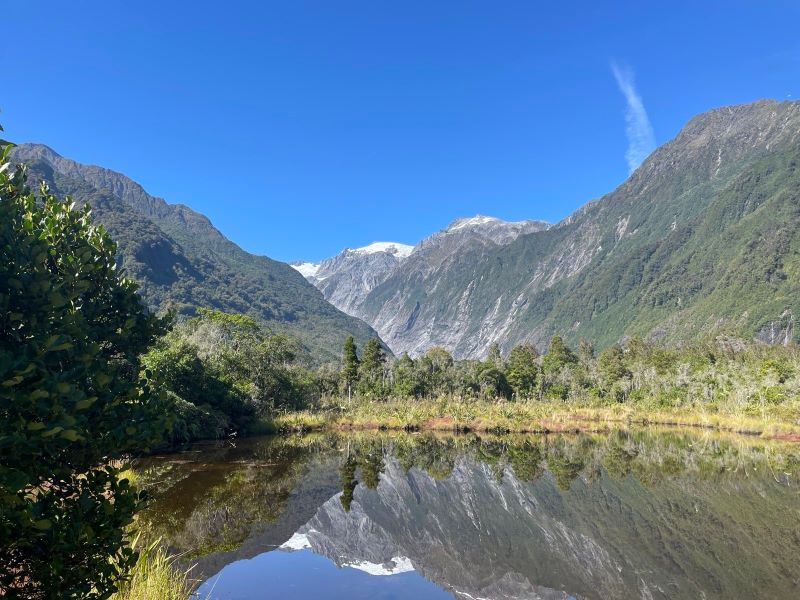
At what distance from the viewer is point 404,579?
1339 cm

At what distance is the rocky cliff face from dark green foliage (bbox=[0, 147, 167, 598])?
33.0 ft

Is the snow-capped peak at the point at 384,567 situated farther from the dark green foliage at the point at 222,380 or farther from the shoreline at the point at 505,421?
the shoreline at the point at 505,421

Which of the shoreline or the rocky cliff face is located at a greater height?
the shoreline

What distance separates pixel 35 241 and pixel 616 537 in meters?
16.9

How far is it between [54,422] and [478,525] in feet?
53.4

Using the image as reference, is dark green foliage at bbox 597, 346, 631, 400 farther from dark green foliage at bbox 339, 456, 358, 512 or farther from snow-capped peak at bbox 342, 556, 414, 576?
snow-capped peak at bbox 342, 556, 414, 576

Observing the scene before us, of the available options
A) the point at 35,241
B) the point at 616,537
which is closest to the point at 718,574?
the point at 616,537

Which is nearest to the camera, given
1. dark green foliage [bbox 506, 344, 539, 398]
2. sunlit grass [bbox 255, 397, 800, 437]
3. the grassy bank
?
the grassy bank

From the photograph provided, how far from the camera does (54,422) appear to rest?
12.2 feet

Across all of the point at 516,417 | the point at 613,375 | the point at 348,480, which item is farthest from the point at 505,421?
the point at 613,375

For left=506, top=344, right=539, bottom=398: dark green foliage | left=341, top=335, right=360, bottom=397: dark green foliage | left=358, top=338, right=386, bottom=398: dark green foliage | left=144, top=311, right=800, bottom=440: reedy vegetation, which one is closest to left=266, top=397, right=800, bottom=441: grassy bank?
left=144, top=311, right=800, bottom=440: reedy vegetation

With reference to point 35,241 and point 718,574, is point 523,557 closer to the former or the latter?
point 718,574

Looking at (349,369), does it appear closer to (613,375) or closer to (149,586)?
(613,375)

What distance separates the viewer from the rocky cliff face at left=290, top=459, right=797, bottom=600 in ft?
41.8
